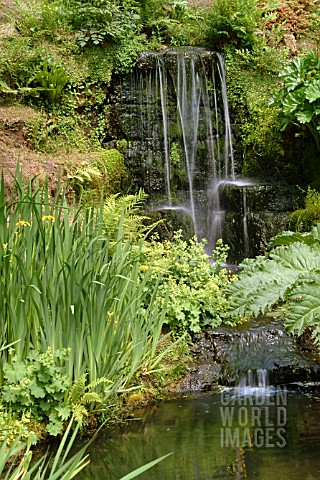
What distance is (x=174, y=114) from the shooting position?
9.13 meters

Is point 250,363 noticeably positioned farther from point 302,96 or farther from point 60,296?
point 302,96

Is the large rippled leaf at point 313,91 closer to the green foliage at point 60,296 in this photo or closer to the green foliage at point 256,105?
the green foliage at point 256,105

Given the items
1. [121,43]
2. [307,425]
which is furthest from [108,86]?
[307,425]

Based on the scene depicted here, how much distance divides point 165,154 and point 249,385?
471 cm

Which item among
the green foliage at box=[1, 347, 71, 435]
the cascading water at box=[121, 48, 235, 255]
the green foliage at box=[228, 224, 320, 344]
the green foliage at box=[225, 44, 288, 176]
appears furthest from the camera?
the green foliage at box=[225, 44, 288, 176]

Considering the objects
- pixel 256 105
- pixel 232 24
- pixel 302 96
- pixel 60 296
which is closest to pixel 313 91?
pixel 302 96

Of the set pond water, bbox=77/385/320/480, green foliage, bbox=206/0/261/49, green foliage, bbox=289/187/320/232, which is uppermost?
green foliage, bbox=206/0/261/49

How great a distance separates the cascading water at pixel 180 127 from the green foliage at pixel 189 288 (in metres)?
2.92

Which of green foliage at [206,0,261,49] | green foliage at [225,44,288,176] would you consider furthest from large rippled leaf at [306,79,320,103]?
green foliage at [206,0,261,49]

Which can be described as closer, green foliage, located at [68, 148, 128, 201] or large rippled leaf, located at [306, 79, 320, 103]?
green foliage, located at [68, 148, 128, 201]

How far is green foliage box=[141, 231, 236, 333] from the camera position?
5.23 meters

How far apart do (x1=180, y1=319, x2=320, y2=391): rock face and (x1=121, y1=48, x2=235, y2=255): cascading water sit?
353 centimetres

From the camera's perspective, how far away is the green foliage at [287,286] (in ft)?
10.6

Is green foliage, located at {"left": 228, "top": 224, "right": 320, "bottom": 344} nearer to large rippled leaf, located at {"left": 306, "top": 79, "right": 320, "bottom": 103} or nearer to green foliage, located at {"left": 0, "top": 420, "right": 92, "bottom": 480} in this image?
green foliage, located at {"left": 0, "top": 420, "right": 92, "bottom": 480}
